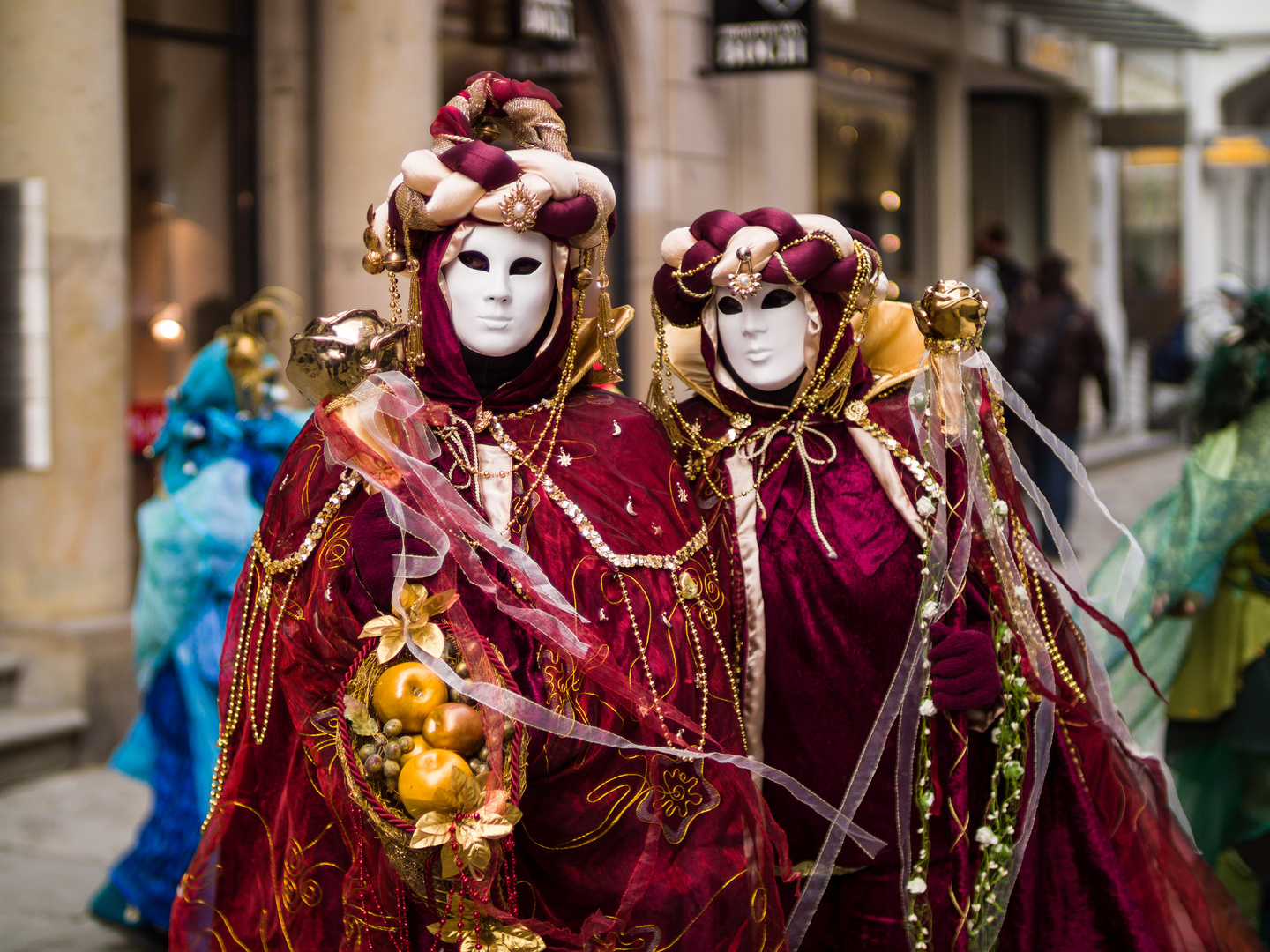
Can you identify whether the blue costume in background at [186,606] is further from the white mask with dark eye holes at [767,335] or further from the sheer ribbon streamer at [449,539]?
the white mask with dark eye holes at [767,335]

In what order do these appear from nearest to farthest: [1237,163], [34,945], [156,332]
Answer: [34,945], [156,332], [1237,163]

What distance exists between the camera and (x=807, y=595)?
9.73 feet

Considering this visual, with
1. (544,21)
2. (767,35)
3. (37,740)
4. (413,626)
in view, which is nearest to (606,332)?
(413,626)

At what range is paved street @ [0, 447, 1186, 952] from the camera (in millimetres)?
4027

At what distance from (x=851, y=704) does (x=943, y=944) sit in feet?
1.68

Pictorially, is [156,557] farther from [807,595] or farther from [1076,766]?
[1076,766]

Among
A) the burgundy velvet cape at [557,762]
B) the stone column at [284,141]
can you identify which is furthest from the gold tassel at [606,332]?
the stone column at [284,141]

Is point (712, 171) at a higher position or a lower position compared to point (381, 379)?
higher

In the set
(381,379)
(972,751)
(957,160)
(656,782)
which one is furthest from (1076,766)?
(957,160)

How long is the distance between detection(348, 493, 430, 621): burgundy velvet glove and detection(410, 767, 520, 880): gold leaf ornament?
367 mm

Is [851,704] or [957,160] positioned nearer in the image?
[851,704]

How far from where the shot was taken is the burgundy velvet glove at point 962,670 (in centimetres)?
289

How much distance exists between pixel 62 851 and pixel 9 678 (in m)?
1.03

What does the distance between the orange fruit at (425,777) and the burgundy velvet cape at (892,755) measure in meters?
0.85
